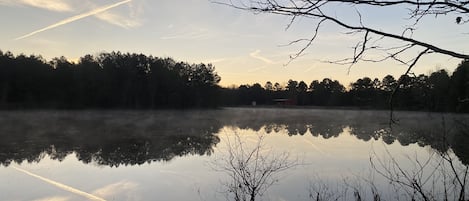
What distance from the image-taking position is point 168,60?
5850cm

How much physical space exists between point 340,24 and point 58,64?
5400 centimetres

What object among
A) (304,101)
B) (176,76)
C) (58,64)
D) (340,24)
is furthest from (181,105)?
(340,24)

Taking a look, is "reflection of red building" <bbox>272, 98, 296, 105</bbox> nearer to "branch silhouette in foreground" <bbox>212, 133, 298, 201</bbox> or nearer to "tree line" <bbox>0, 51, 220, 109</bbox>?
"tree line" <bbox>0, 51, 220, 109</bbox>

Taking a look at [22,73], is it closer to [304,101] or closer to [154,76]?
[154,76]

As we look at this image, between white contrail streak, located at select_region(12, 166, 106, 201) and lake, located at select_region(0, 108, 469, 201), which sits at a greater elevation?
lake, located at select_region(0, 108, 469, 201)

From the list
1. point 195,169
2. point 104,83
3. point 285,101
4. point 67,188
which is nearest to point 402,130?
point 195,169

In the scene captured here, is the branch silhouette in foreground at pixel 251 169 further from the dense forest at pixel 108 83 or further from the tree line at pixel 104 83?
the tree line at pixel 104 83

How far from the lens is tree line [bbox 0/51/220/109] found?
4566cm

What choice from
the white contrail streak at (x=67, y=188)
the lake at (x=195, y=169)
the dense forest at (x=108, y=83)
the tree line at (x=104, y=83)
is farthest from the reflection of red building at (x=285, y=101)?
the white contrail streak at (x=67, y=188)

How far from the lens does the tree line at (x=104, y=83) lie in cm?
4566

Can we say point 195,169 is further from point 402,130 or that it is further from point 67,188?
point 402,130

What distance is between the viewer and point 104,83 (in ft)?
163

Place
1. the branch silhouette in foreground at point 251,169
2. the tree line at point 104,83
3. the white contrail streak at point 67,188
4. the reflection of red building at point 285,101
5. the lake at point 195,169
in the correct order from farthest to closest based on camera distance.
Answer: the reflection of red building at point 285,101 < the tree line at point 104,83 < the white contrail streak at point 67,188 < the lake at point 195,169 < the branch silhouette in foreground at point 251,169

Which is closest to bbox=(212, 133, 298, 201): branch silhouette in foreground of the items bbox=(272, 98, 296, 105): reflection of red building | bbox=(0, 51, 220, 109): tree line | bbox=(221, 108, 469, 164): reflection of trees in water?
bbox=(221, 108, 469, 164): reflection of trees in water
